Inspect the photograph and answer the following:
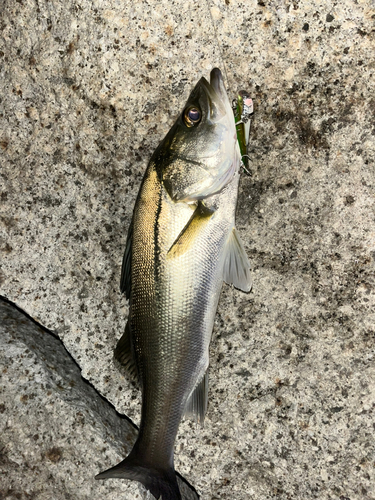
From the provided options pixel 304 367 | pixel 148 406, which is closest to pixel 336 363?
pixel 304 367

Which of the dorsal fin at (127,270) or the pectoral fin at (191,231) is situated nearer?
the pectoral fin at (191,231)

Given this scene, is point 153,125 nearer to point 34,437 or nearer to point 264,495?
point 34,437

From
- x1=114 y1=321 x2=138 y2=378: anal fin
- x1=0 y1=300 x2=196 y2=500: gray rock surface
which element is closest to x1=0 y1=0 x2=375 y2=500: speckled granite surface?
x1=0 y1=300 x2=196 y2=500: gray rock surface

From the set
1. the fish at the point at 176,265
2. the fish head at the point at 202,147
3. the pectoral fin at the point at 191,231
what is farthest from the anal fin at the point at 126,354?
the fish head at the point at 202,147

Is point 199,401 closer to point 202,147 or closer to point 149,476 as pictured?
point 149,476

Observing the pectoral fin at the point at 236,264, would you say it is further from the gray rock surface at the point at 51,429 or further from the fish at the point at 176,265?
the gray rock surface at the point at 51,429

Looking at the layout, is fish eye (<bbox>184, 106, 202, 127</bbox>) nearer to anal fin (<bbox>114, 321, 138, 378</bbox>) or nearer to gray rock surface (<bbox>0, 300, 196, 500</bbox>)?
anal fin (<bbox>114, 321, 138, 378</bbox>)
